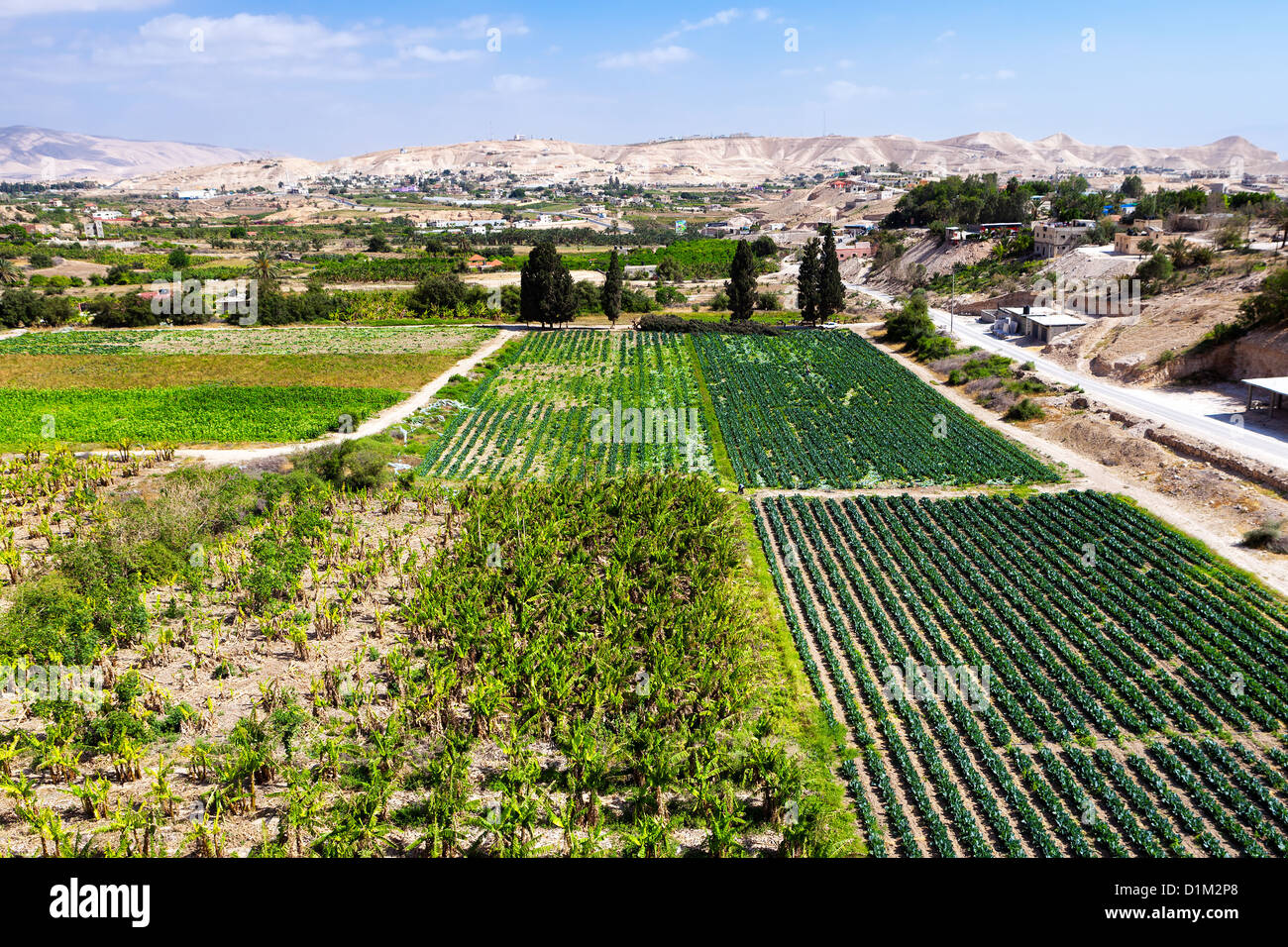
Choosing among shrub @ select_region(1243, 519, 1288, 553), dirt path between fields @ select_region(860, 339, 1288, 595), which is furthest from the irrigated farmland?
shrub @ select_region(1243, 519, 1288, 553)

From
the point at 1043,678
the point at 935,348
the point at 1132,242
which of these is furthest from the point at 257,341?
the point at 1132,242

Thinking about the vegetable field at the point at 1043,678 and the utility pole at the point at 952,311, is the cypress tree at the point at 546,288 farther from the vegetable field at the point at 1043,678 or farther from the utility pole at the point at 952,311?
the vegetable field at the point at 1043,678

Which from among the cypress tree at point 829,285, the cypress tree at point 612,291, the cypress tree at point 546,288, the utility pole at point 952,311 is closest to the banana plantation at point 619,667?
the utility pole at point 952,311

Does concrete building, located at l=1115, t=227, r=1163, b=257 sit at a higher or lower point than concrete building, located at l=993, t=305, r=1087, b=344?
higher

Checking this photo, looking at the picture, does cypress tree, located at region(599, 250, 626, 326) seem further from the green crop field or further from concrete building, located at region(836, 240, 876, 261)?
concrete building, located at region(836, 240, 876, 261)

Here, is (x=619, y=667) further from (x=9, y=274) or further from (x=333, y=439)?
(x=9, y=274)
